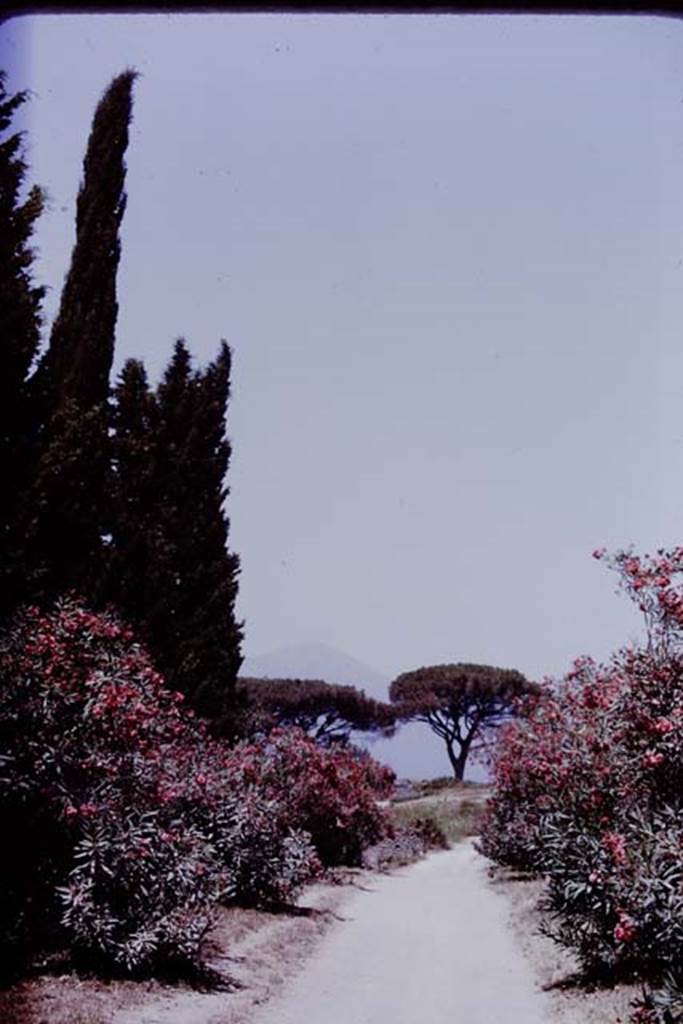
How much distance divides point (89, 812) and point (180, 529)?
8074 mm

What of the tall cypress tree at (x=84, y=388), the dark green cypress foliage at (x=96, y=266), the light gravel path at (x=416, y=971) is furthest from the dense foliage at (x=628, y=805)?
the dark green cypress foliage at (x=96, y=266)

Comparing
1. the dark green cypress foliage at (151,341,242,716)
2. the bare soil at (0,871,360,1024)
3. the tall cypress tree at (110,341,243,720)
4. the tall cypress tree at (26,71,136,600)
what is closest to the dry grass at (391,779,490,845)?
the dark green cypress foliage at (151,341,242,716)

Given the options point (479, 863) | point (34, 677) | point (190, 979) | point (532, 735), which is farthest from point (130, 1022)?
point (479, 863)

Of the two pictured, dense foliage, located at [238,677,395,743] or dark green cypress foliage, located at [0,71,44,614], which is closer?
dark green cypress foliage, located at [0,71,44,614]

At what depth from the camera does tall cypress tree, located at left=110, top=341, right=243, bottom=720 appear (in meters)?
13.8

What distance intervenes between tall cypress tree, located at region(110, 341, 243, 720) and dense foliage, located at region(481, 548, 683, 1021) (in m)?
7.19

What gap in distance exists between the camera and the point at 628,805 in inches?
278

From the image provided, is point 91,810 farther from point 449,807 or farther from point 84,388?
point 449,807

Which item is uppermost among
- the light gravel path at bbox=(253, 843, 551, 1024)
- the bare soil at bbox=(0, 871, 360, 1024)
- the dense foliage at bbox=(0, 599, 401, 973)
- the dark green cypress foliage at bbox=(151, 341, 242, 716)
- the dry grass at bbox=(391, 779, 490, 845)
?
the dark green cypress foliage at bbox=(151, 341, 242, 716)

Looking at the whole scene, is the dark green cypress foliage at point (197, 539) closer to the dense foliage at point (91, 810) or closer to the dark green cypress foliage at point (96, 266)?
the dark green cypress foliage at point (96, 266)

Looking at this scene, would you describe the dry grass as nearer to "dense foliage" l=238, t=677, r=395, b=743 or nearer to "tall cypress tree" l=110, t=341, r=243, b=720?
"dense foliage" l=238, t=677, r=395, b=743

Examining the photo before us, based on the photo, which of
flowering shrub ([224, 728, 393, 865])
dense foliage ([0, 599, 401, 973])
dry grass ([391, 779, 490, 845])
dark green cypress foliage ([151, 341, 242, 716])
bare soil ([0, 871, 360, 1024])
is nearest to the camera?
bare soil ([0, 871, 360, 1024])

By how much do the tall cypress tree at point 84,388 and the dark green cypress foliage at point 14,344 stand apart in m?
0.26

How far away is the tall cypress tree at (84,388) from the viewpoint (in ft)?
32.6
